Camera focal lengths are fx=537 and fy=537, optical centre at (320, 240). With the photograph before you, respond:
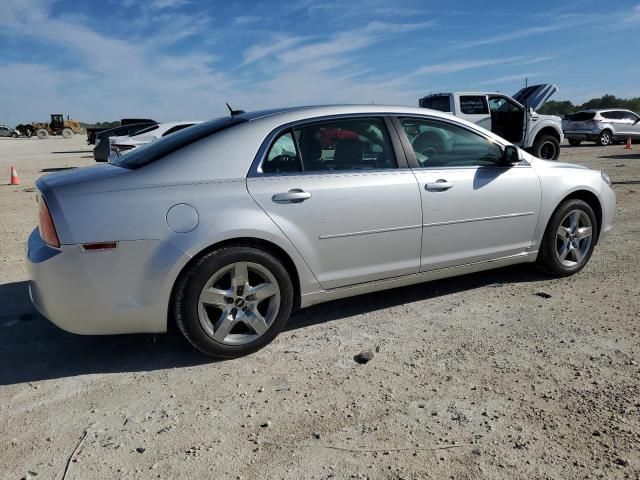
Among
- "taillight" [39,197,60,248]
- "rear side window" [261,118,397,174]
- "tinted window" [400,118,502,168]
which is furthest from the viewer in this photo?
"tinted window" [400,118,502,168]

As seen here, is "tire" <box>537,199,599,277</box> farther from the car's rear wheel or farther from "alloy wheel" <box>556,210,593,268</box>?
the car's rear wheel

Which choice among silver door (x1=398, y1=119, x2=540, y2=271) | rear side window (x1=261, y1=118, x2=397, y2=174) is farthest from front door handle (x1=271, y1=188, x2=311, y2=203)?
silver door (x1=398, y1=119, x2=540, y2=271)

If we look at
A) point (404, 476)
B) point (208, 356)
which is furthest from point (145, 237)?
point (404, 476)

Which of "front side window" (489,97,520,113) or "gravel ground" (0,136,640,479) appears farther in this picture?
"front side window" (489,97,520,113)

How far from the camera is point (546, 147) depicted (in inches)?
594

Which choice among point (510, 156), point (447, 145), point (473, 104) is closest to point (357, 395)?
point (447, 145)

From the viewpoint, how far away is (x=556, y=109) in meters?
64.3

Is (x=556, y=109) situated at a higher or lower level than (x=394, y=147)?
higher

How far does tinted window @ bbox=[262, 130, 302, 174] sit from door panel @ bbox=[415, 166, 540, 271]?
93 cm

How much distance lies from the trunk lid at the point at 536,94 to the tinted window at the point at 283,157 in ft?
39.7

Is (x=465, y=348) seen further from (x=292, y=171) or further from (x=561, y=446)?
(x=292, y=171)

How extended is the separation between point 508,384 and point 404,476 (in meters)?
0.99

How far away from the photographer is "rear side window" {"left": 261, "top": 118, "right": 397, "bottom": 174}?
349 cm

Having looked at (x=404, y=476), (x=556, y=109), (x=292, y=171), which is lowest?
(x=404, y=476)
